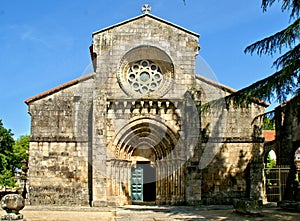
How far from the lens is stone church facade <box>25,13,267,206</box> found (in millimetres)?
16141

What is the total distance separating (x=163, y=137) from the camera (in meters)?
16.7

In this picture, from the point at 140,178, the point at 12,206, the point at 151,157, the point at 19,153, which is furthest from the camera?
the point at 19,153

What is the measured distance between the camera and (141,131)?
1678 cm

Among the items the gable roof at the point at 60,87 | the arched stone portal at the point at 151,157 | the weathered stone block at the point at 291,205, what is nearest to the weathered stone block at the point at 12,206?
the arched stone portal at the point at 151,157

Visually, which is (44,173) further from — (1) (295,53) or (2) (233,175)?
(1) (295,53)

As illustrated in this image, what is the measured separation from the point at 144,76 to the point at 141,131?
2460 mm

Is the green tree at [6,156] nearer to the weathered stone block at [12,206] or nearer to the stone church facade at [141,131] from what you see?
the stone church facade at [141,131]

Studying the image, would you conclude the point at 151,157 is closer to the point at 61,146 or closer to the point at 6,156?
the point at 61,146

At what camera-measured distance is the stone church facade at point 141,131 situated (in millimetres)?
16141

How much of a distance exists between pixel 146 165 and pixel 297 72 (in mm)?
9653

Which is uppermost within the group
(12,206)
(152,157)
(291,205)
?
(152,157)

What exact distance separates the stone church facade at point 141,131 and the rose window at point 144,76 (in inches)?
1.7

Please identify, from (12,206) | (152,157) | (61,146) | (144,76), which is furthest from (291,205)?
(61,146)

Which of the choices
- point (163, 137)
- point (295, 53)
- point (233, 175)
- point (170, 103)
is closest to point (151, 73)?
point (170, 103)
